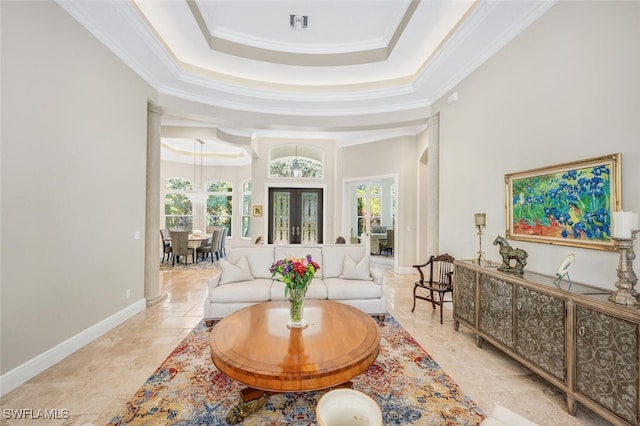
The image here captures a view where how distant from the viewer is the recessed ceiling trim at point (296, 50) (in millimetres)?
3646

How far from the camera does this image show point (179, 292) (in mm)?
4863

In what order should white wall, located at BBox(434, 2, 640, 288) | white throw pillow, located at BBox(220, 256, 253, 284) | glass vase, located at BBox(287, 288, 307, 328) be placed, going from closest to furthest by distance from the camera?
white wall, located at BBox(434, 2, 640, 288) → glass vase, located at BBox(287, 288, 307, 328) → white throw pillow, located at BBox(220, 256, 253, 284)

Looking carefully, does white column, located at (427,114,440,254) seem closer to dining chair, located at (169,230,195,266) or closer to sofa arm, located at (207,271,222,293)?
sofa arm, located at (207,271,222,293)

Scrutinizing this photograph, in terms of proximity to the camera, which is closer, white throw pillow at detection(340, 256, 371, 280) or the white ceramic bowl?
the white ceramic bowl

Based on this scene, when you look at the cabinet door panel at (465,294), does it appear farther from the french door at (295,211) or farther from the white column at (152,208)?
the french door at (295,211)

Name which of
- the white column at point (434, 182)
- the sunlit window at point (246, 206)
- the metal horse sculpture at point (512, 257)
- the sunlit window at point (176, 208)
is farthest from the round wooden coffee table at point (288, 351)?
the sunlit window at point (176, 208)

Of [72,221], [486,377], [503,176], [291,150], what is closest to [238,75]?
[72,221]

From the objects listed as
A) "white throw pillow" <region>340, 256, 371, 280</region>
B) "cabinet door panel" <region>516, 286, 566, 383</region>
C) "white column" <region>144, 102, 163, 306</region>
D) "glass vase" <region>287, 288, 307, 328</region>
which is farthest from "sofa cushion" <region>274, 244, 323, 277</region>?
"cabinet door panel" <region>516, 286, 566, 383</region>

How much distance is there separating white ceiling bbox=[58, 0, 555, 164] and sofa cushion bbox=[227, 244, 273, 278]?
2.55 metres

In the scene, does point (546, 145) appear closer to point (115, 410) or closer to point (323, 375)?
point (323, 375)

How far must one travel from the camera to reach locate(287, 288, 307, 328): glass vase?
222cm

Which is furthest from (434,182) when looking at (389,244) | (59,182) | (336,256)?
(59,182)

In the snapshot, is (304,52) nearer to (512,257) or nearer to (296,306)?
(296,306)

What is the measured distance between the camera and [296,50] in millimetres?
3924
